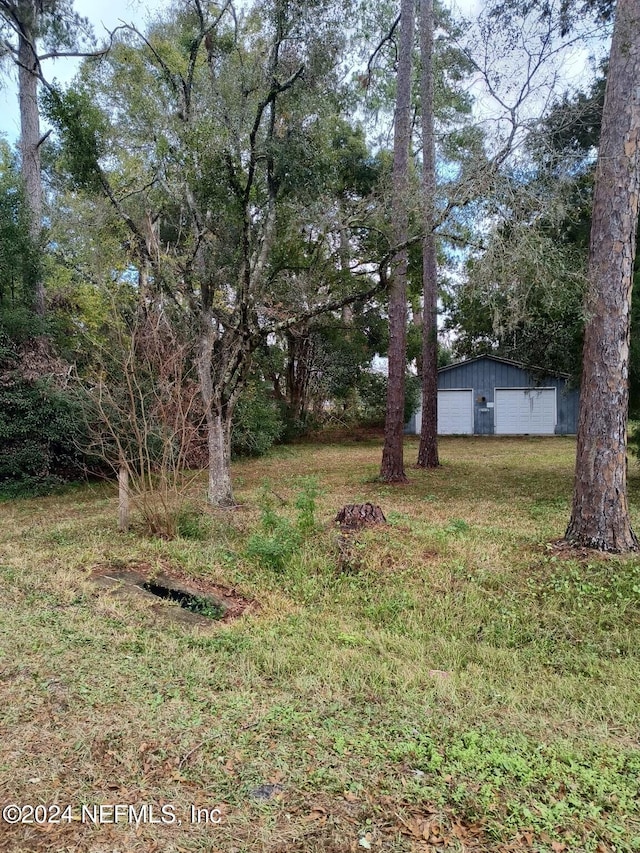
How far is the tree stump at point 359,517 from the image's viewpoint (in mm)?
5016

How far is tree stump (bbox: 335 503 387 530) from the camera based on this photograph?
5.02 m

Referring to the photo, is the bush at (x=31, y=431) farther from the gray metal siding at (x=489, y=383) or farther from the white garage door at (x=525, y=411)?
the white garage door at (x=525, y=411)

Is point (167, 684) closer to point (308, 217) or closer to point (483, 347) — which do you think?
point (308, 217)

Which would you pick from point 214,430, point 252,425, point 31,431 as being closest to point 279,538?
point 214,430

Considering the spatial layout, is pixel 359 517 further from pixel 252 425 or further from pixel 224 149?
pixel 252 425

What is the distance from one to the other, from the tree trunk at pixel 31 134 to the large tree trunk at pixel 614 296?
894 cm

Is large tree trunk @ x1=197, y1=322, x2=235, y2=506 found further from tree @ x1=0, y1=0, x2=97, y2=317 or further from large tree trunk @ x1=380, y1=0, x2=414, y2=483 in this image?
tree @ x1=0, y1=0, x2=97, y2=317

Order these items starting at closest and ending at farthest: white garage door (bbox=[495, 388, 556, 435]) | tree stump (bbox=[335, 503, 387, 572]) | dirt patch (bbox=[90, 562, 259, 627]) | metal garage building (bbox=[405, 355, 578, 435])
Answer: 1. dirt patch (bbox=[90, 562, 259, 627])
2. tree stump (bbox=[335, 503, 387, 572])
3. metal garage building (bbox=[405, 355, 578, 435])
4. white garage door (bbox=[495, 388, 556, 435])

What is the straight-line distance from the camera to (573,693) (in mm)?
2711

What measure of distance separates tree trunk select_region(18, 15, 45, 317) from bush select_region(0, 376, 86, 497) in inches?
66.8

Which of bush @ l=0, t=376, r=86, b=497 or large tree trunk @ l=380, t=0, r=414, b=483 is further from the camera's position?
bush @ l=0, t=376, r=86, b=497

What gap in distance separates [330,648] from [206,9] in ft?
26.1

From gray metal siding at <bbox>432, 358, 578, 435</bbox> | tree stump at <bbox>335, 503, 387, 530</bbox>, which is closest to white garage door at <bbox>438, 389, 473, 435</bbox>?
gray metal siding at <bbox>432, 358, 578, 435</bbox>

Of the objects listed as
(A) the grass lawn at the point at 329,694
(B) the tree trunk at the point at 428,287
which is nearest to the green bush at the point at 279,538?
(A) the grass lawn at the point at 329,694
